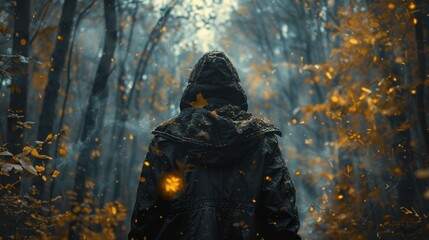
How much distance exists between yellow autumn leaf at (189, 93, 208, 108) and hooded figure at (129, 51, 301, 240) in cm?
13

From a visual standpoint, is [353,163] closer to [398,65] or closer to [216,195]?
[398,65]

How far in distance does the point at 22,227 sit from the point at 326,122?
8.16m

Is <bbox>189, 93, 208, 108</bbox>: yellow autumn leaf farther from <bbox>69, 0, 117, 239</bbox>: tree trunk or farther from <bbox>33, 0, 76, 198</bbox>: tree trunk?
<bbox>69, 0, 117, 239</bbox>: tree trunk

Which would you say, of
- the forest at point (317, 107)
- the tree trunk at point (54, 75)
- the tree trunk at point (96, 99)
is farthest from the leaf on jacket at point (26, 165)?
the tree trunk at point (96, 99)

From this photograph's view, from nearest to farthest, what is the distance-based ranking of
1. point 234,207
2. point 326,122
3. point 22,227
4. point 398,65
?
point 234,207, point 22,227, point 398,65, point 326,122

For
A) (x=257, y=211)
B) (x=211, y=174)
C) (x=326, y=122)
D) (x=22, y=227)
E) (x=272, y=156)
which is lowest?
(x=22, y=227)

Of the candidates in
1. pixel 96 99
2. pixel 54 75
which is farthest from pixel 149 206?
pixel 96 99

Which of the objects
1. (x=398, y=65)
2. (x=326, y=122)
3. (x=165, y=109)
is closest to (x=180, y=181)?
(x=398, y=65)

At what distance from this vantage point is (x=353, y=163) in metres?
8.79

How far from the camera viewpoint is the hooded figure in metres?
2.76

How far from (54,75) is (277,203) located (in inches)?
172

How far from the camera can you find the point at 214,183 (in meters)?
2.86

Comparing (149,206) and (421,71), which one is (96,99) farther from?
(421,71)

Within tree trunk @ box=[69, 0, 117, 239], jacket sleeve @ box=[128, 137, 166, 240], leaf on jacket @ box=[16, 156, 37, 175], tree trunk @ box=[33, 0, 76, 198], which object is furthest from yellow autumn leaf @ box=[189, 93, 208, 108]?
tree trunk @ box=[69, 0, 117, 239]
